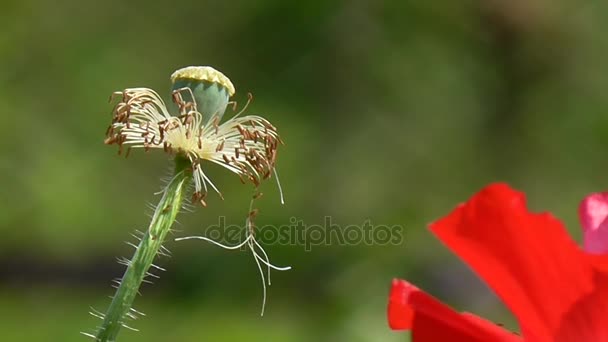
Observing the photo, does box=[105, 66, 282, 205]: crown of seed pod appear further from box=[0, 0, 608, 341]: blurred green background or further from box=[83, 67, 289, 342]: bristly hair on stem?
box=[0, 0, 608, 341]: blurred green background

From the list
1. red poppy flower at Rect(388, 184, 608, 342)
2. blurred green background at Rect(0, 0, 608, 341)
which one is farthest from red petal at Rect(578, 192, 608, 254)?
blurred green background at Rect(0, 0, 608, 341)

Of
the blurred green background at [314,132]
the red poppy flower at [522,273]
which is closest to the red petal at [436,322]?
the red poppy flower at [522,273]

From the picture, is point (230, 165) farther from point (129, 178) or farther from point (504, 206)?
point (129, 178)

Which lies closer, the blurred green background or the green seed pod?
the green seed pod

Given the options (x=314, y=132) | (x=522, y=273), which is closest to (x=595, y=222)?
(x=522, y=273)

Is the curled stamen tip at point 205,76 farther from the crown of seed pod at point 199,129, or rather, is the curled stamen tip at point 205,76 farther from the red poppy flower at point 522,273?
the red poppy flower at point 522,273
